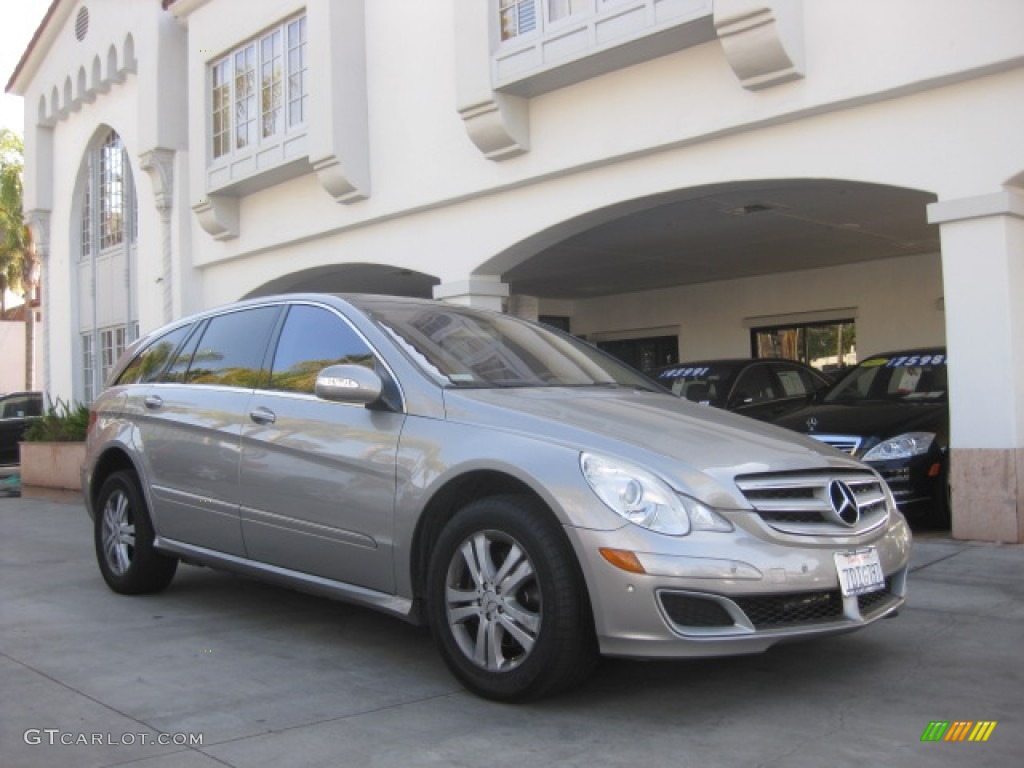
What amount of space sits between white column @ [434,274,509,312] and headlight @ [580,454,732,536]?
7.60 m

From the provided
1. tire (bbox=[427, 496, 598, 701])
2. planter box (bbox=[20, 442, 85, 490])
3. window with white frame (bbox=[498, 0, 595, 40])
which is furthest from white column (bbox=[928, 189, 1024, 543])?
planter box (bbox=[20, 442, 85, 490])

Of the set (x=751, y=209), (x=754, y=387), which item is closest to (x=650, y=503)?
(x=754, y=387)

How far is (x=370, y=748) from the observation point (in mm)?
3549

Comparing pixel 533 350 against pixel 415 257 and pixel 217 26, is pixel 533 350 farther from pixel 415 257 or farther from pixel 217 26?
pixel 217 26

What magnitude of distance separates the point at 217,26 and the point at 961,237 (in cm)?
1136

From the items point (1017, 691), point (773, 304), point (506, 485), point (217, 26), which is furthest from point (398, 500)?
point (773, 304)

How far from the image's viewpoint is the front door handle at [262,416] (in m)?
4.98

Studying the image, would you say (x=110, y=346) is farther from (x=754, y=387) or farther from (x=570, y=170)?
(x=754, y=387)

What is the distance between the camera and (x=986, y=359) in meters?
7.38

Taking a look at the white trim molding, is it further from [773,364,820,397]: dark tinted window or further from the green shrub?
the green shrub

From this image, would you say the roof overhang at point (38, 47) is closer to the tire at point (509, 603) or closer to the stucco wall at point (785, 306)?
the stucco wall at point (785, 306)

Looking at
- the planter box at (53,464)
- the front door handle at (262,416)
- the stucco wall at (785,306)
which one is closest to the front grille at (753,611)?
the front door handle at (262,416)

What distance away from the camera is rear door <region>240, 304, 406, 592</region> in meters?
4.41

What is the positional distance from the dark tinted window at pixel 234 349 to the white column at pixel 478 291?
216 inches
